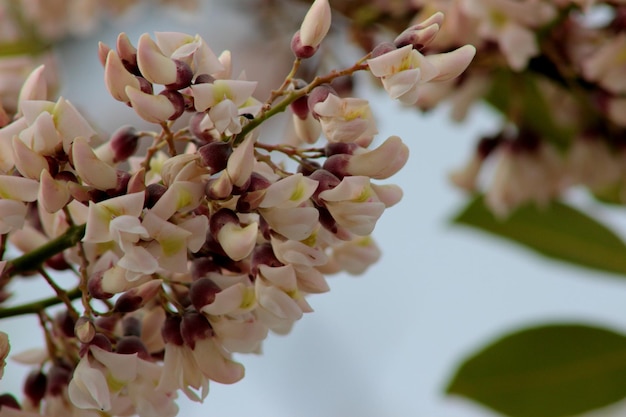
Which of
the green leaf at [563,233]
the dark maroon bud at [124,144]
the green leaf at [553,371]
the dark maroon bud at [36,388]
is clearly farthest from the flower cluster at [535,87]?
the dark maroon bud at [36,388]

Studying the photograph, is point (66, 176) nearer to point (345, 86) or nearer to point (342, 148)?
point (342, 148)

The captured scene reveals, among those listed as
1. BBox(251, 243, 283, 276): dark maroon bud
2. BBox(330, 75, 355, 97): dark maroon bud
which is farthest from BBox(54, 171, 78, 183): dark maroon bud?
BBox(330, 75, 355, 97): dark maroon bud

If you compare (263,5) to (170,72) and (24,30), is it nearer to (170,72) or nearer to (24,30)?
(24,30)

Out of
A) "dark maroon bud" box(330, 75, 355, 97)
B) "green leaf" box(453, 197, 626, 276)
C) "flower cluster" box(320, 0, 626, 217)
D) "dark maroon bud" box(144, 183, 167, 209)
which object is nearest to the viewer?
"dark maroon bud" box(144, 183, 167, 209)

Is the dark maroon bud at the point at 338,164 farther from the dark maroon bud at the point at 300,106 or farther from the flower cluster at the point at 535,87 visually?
the flower cluster at the point at 535,87

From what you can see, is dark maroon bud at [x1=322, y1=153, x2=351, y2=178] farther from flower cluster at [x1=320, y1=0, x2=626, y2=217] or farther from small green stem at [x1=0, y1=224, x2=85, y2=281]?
flower cluster at [x1=320, y1=0, x2=626, y2=217]

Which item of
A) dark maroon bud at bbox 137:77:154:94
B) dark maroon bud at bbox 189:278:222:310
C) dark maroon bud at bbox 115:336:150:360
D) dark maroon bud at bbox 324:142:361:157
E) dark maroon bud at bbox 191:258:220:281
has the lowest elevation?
dark maroon bud at bbox 115:336:150:360

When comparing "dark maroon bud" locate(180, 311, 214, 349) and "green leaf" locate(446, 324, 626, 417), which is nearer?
"dark maroon bud" locate(180, 311, 214, 349)
